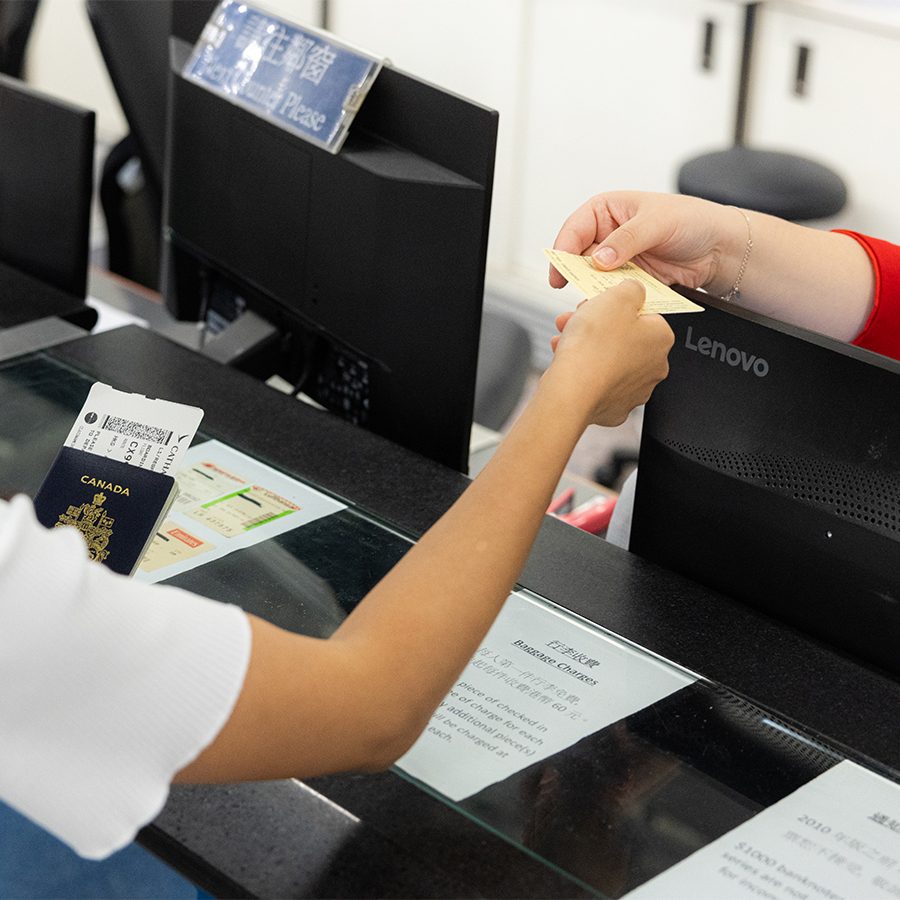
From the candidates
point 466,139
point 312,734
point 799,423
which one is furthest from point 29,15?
point 312,734

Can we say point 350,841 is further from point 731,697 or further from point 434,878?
point 731,697

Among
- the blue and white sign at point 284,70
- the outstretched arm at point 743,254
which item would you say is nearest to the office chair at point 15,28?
the blue and white sign at point 284,70

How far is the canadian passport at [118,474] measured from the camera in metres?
1.04

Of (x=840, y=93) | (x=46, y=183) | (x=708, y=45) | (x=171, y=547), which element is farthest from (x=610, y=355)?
(x=708, y=45)

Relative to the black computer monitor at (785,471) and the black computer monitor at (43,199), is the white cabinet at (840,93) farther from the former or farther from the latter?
the black computer monitor at (785,471)

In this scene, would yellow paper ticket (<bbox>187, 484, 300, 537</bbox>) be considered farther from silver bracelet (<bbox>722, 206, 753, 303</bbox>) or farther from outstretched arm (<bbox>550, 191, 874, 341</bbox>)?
silver bracelet (<bbox>722, 206, 753, 303</bbox>)

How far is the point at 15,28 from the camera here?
3166mm

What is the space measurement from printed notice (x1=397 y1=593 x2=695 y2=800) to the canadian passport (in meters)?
0.27

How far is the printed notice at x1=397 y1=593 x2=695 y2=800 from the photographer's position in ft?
3.09

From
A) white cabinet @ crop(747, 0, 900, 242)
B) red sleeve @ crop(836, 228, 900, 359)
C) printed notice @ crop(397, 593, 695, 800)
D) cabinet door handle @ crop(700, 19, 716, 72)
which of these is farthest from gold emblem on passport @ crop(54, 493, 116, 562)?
cabinet door handle @ crop(700, 19, 716, 72)

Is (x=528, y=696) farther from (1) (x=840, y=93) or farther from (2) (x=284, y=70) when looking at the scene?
(1) (x=840, y=93)

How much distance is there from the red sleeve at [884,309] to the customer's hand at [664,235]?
15 cm

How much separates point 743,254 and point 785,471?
35 cm

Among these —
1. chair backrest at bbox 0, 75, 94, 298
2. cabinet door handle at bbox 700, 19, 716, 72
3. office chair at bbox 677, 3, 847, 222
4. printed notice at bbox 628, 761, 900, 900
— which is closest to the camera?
printed notice at bbox 628, 761, 900, 900
